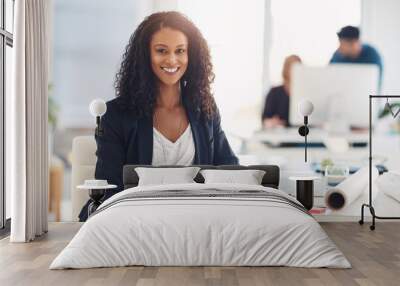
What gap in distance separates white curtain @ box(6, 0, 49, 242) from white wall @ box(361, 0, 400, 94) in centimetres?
379

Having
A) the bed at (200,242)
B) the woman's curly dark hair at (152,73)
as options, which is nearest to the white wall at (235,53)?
the woman's curly dark hair at (152,73)

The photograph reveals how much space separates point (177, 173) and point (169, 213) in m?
1.95

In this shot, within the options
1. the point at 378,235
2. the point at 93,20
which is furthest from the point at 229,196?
the point at 93,20

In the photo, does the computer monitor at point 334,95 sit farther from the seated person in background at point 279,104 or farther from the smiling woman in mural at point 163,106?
the smiling woman in mural at point 163,106

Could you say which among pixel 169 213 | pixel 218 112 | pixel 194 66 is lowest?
pixel 169 213

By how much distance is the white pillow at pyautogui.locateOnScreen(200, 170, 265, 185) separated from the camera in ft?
21.0

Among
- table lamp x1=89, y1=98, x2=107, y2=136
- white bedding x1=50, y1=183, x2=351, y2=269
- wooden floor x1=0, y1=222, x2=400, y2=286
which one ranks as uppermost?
table lamp x1=89, y1=98, x2=107, y2=136

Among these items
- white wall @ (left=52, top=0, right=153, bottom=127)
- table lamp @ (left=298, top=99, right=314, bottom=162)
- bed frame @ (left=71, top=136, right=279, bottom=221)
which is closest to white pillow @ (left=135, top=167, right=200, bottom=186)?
bed frame @ (left=71, top=136, right=279, bottom=221)

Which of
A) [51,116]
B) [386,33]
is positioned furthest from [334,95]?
[51,116]

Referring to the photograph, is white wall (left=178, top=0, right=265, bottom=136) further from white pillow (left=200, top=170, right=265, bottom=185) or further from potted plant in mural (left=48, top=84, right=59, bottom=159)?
potted plant in mural (left=48, top=84, right=59, bottom=159)

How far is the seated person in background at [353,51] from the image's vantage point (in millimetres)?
7145

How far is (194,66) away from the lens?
707cm

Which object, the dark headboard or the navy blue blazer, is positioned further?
the navy blue blazer

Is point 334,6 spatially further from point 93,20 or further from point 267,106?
point 93,20
